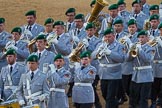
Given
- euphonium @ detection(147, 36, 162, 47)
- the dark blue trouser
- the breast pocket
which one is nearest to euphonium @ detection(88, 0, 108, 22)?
euphonium @ detection(147, 36, 162, 47)

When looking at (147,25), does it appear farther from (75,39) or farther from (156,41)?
(75,39)

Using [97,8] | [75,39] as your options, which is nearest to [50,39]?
[75,39]

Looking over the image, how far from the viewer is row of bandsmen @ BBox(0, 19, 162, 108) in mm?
13367

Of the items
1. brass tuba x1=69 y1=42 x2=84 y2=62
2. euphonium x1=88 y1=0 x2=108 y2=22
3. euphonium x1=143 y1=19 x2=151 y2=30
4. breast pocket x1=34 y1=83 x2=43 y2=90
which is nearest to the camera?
breast pocket x1=34 y1=83 x2=43 y2=90

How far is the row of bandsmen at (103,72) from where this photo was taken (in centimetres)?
1337

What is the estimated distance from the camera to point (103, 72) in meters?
15.3

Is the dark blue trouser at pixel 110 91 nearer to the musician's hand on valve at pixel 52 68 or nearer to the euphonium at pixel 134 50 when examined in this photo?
the euphonium at pixel 134 50

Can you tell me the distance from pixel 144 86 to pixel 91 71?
181 cm

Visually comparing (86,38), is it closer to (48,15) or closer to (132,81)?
(132,81)

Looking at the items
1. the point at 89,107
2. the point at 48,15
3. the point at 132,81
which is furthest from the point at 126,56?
the point at 48,15

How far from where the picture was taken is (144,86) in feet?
49.5

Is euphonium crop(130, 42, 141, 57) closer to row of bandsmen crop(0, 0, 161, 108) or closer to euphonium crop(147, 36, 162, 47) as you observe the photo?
row of bandsmen crop(0, 0, 161, 108)

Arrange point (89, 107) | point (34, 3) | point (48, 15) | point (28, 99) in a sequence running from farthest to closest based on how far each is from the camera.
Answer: point (34, 3) → point (48, 15) → point (89, 107) → point (28, 99)

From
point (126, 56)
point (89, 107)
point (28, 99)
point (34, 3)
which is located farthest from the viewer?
point (34, 3)
